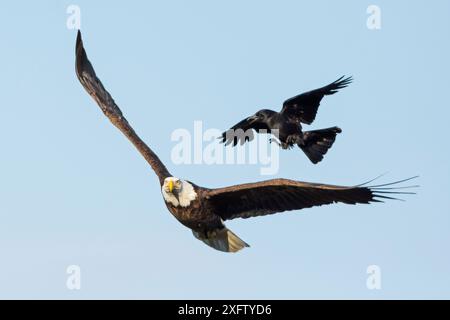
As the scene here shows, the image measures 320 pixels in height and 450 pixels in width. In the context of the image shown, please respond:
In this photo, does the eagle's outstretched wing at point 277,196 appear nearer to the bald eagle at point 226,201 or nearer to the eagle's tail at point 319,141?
the bald eagle at point 226,201

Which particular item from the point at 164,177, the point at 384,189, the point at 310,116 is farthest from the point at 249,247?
the point at 310,116

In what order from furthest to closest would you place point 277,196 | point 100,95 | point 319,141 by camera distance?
1. point 319,141
2. point 100,95
3. point 277,196

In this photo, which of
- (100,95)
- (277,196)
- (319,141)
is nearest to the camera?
(277,196)

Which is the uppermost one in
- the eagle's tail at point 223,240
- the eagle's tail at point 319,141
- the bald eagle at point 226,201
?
the eagle's tail at point 319,141

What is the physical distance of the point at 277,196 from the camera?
1395 centimetres

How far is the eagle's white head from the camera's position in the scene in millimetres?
14070

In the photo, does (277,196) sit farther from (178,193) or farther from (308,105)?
(308,105)

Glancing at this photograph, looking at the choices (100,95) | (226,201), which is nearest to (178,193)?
(226,201)

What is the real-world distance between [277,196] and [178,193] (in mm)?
1262

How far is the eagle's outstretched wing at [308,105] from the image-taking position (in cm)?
1753

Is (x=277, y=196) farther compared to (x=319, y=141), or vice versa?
(x=319, y=141)

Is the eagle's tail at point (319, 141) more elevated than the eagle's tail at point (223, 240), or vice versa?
the eagle's tail at point (319, 141)

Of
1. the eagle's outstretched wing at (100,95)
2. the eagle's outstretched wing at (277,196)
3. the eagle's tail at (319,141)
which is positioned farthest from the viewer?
the eagle's tail at (319,141)

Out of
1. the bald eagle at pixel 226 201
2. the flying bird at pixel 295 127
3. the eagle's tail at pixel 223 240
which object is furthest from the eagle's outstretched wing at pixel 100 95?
the flying bird at pixel 295 127
